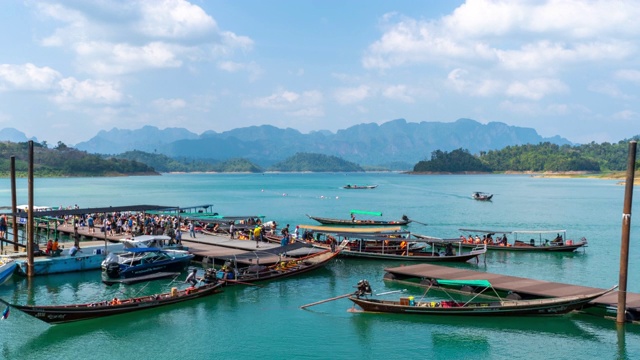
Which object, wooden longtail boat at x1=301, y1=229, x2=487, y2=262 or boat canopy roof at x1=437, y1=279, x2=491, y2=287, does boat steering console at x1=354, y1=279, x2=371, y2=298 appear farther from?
wooden longtail boat at x1=301, y1=229, x2=487, y2=262

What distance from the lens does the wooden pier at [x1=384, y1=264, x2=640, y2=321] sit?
29578 mm

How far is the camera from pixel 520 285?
33.4 meters

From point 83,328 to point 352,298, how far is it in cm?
1405

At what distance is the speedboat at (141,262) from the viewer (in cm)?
3709

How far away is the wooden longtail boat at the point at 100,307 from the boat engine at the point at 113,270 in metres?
7.30

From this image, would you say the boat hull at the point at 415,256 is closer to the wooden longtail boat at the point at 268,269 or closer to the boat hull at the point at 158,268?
the wooden longtail boat at the point at 268,269

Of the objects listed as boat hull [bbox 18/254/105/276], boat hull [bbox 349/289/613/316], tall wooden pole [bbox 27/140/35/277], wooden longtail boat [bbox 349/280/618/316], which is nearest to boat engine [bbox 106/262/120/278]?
boat hull [bbox 18/254/105/276]

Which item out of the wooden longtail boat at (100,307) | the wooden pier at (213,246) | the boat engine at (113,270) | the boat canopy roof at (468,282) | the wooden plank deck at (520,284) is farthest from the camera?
the wooden pier at (213,246)

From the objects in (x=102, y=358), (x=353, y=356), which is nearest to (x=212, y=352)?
(x=102, y=358)

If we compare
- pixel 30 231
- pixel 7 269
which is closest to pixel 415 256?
pixel 30 231

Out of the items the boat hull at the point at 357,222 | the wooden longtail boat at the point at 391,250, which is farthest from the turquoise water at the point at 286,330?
the boat hull at the point at 357,222

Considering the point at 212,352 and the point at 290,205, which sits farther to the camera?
the point at 290,205

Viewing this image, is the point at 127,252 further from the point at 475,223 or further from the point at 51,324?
the point at 475,223

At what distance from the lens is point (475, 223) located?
267 feet
